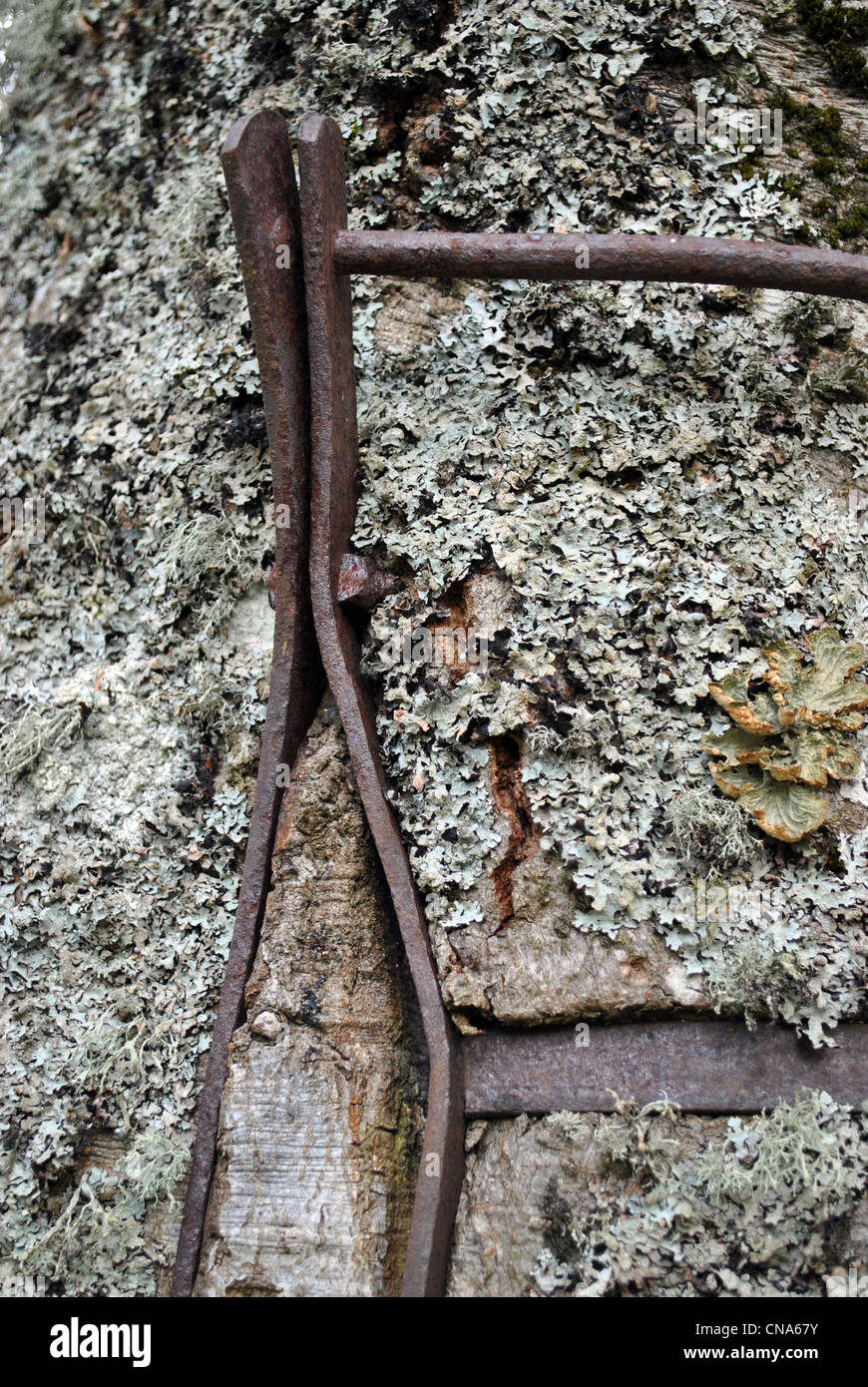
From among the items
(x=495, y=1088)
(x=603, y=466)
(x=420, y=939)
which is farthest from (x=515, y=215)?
(x=495, y=1088)

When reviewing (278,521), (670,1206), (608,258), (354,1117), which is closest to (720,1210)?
(670,1206)

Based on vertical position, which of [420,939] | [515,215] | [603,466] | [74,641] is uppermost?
[515,215]

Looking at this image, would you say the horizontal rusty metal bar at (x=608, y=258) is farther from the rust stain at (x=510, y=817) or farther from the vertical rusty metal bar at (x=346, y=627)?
the rust stain at (x=510, y=817)

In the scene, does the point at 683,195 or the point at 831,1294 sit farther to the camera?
the point at 683,195

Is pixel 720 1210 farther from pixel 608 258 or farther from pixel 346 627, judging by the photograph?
pixel 608 258

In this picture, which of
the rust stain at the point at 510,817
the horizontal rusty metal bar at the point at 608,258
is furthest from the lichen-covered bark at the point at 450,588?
the horizontal rusty metal bar at the point at 608,258
